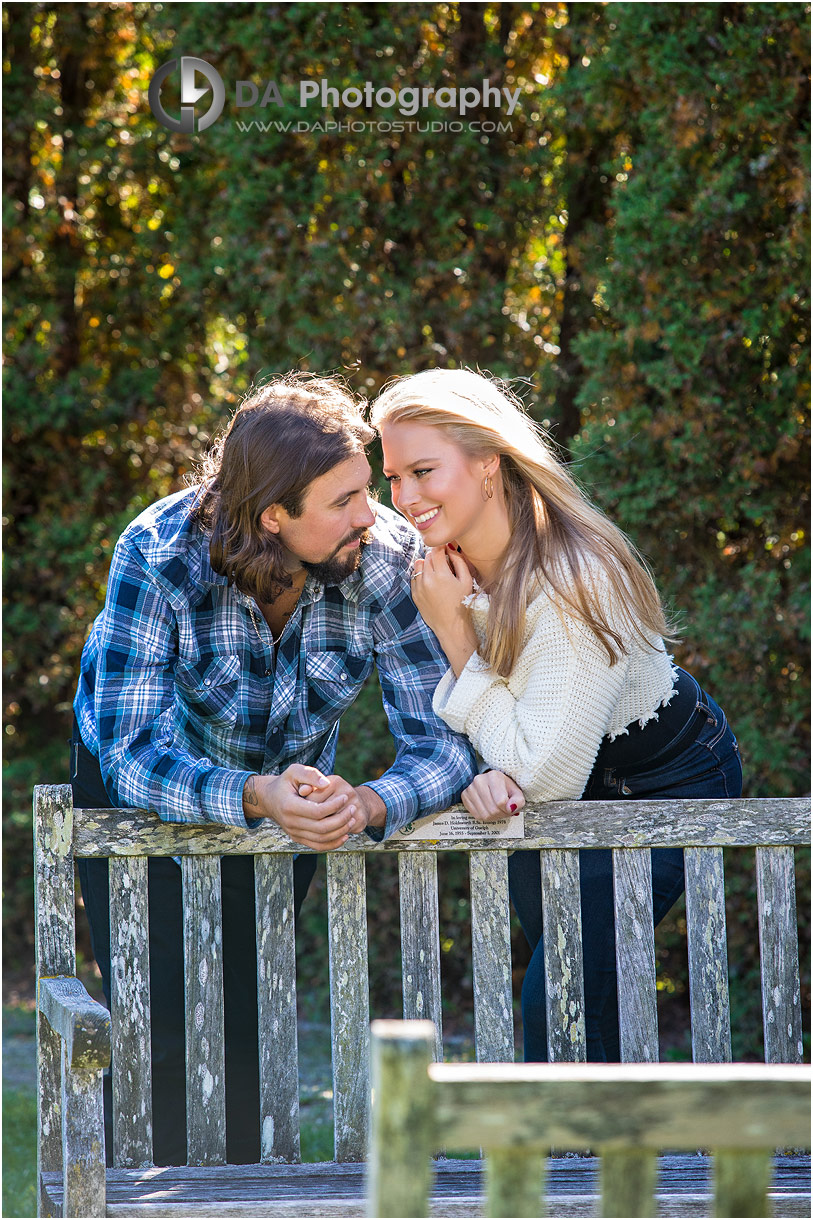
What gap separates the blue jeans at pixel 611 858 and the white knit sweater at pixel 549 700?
0.39ft

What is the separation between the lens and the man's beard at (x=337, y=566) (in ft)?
8.48

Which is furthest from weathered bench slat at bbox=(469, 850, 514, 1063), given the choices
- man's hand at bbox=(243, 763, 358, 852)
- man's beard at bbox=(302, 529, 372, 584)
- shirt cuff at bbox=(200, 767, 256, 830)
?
man's beard at bbox=(302, 529, 372, 584)

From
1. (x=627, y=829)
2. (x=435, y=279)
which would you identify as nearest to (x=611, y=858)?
(x=627, y=829)

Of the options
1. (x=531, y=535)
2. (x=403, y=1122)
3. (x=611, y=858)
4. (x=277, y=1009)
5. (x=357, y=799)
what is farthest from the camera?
(x=611, y=858)

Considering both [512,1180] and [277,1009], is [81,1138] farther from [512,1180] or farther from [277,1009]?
[512,1180]

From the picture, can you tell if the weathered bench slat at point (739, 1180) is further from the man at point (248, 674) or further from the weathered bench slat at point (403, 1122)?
the man at point (248, 674)

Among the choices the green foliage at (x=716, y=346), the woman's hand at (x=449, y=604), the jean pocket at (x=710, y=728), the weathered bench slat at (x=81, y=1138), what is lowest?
the weathered bench slat at (x=81, y=1138)

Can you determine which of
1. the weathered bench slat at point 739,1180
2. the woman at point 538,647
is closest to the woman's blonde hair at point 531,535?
the woman at point 538,647

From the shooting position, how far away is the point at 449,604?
2.57m

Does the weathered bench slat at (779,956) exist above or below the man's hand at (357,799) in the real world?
below

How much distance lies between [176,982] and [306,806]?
0.76 metres

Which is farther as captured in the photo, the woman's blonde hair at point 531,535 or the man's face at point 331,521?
the man's face at point 331,521

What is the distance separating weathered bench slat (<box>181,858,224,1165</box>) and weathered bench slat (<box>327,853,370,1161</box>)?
231mm

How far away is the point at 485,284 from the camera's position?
4.40 m
